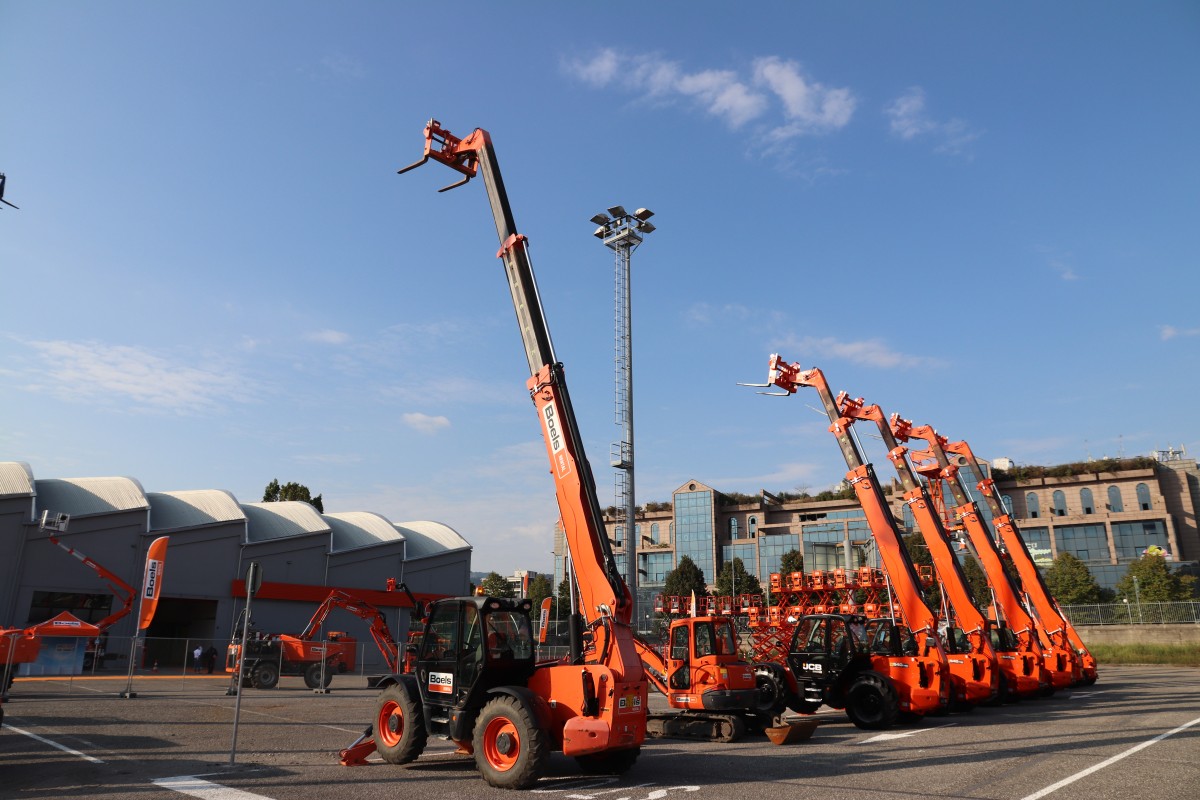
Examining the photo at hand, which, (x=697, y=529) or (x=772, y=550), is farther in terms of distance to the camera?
(x=697, y=529)

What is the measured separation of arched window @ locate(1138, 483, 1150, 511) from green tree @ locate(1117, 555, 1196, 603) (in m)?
13.5

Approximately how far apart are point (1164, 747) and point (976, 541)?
1146 cm

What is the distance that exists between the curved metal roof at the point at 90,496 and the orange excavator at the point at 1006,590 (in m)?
36.9

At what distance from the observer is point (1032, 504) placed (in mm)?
73312

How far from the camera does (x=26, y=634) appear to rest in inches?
761

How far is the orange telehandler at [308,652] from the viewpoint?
26922 mm

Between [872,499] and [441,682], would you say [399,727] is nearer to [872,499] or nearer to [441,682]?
[441,682]

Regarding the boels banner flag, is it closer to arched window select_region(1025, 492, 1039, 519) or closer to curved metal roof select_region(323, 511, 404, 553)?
curved metal roof select_region(323, 511, 404, 553)

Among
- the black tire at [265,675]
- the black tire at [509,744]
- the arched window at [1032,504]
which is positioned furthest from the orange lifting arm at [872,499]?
the arched window at [1032,504]

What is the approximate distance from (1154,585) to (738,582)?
33.3 metres

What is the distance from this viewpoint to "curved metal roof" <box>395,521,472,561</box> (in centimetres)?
5128

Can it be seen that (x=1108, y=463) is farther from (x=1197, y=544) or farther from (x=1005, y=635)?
(x=1005, y=635)

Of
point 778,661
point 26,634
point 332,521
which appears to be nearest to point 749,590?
point 332,521

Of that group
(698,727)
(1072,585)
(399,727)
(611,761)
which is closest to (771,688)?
(698,727)
